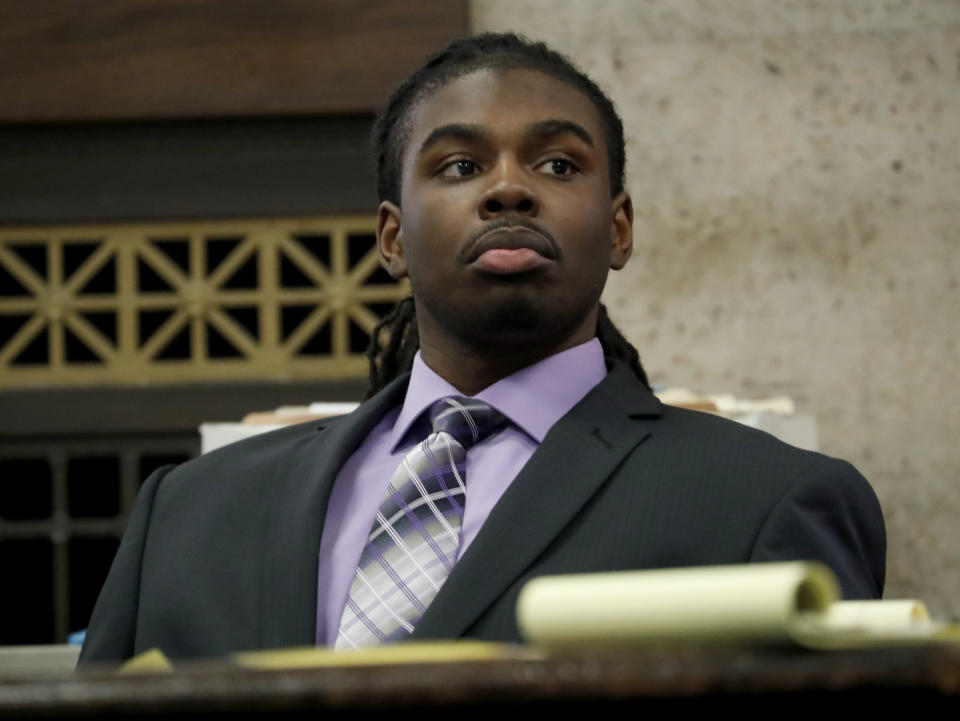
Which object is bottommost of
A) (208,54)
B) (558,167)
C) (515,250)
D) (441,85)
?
(515,250)

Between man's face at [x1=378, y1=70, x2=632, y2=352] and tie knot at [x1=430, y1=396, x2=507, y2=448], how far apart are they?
85 mm

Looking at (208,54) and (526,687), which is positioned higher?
(208,54)

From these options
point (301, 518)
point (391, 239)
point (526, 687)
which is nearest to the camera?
point (526, 687)

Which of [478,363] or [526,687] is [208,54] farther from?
[526,687]

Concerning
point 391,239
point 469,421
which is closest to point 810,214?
point 391,239

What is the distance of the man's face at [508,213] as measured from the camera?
63.0 inches

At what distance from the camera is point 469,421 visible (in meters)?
1.64

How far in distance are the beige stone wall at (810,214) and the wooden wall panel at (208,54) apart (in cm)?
24

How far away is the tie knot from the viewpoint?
5.36ft

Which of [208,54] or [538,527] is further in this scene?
[208,54]

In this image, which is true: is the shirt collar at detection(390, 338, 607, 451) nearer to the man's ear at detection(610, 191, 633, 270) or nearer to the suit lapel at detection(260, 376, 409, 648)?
the suit lapel at detection(260, 376, 409, 648)

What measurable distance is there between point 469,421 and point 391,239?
1.20 ft


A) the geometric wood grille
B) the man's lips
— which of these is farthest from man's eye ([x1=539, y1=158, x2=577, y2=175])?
the geometric wood grille

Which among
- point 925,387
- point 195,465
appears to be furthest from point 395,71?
point 195,465
